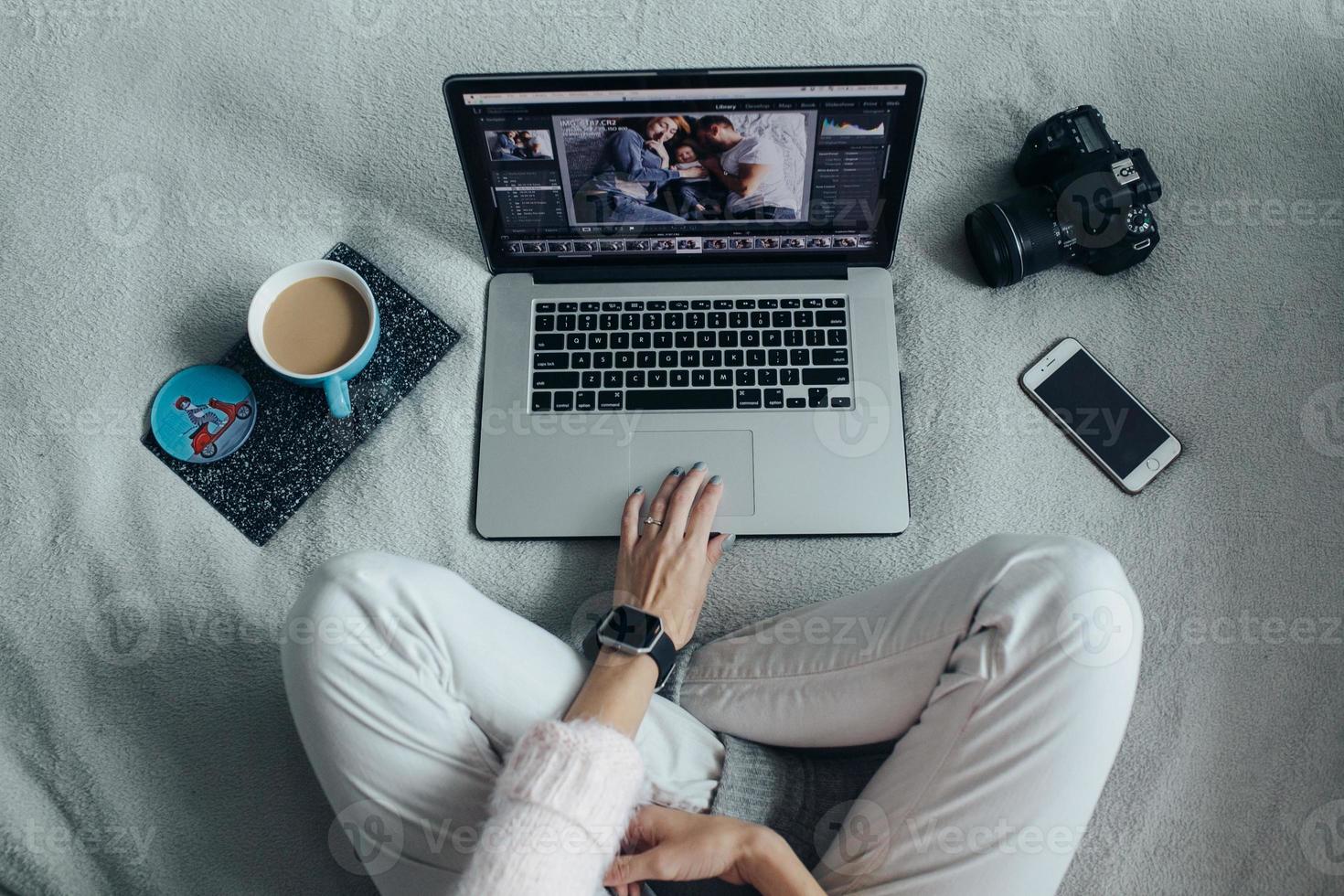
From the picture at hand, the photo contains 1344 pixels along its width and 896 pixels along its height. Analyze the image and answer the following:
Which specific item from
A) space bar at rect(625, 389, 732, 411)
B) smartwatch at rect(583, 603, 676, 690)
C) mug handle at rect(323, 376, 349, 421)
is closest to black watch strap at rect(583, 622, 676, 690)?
smartwatch at rect(583, 603, 676, 690)

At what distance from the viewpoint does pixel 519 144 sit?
714 mm

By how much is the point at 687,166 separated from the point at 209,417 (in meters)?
0.49

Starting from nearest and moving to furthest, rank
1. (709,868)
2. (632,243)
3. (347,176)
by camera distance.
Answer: (709,868) → (632,243) → (347,176)

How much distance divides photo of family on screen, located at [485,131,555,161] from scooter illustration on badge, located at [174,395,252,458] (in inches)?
13.4

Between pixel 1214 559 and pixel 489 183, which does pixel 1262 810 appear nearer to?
pixel 1214 559

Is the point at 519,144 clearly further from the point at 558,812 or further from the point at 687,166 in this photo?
the point at 558,812

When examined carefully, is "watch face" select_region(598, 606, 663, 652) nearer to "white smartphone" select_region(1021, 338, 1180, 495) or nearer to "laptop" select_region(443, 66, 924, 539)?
"laptop" select_region(443, 66, 924, 539)

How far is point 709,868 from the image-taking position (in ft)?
2.20

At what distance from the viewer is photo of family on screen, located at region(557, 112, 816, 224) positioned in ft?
2.26

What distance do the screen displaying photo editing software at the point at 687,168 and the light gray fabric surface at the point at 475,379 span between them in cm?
13

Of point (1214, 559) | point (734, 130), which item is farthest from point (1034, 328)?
point (734, 130)

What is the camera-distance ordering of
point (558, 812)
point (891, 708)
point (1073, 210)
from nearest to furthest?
point (558, 812) → point (891, 708) → point (1073, 210)

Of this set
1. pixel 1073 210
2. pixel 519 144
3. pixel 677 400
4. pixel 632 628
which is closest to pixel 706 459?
pixel 677 400

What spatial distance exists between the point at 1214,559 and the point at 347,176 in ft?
3.02
